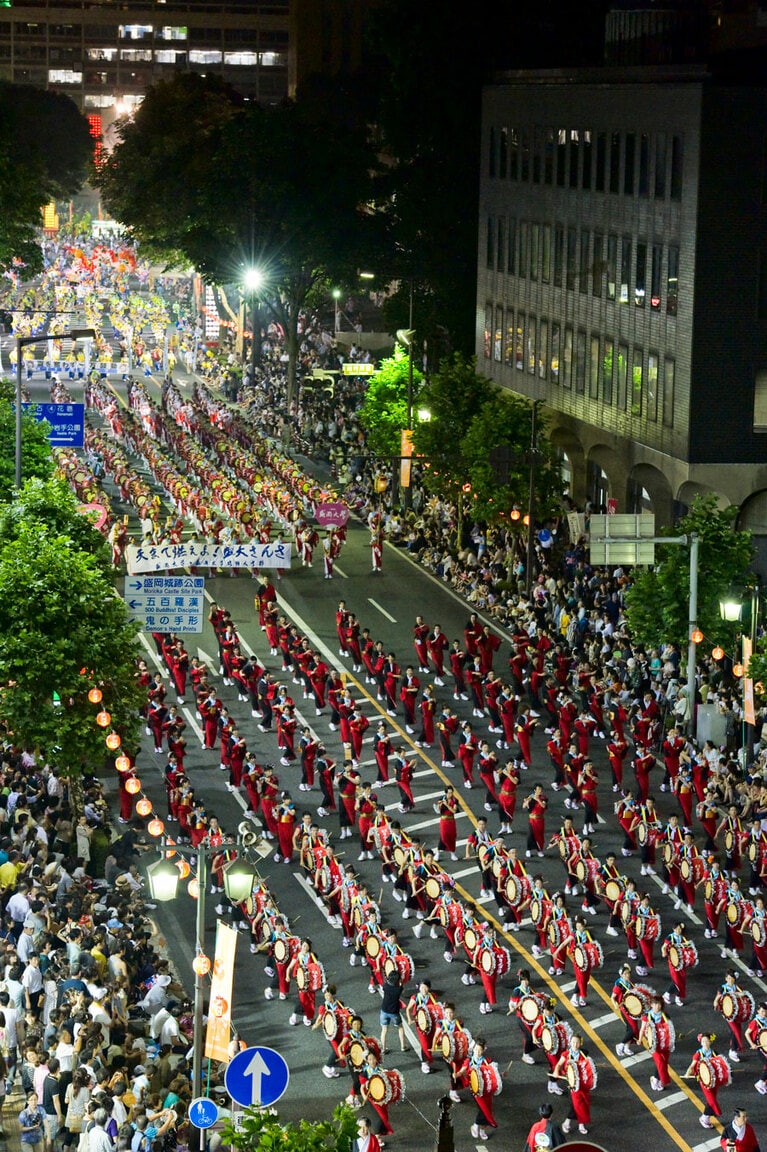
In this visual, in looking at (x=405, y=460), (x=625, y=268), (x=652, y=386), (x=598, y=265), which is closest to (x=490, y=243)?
(x=405, y=460)

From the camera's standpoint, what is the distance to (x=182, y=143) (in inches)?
3861

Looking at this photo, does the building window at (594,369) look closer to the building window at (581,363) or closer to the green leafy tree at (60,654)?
the building window at (581,363)

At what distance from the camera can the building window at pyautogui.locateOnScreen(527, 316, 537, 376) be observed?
65.6 m

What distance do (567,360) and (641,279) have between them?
252 inches

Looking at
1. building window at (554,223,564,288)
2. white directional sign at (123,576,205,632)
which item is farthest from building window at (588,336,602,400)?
white directional sign at (123,576,205,632)

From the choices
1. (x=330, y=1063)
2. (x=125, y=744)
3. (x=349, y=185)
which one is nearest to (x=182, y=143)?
(x=349, y=185)

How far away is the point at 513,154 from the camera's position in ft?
223

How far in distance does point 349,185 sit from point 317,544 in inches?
1022

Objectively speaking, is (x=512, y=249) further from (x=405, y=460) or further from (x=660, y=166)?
(x=660, y=166)

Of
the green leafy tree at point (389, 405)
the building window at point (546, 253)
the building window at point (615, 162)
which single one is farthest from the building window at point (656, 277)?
the green leafy tree at point (389, 405)

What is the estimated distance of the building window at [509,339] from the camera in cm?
6806

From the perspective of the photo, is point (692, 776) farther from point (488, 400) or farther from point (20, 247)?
point (20, 247)

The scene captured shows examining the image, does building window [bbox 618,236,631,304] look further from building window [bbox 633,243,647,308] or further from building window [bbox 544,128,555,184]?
building window [bbox 544,128,555,184]

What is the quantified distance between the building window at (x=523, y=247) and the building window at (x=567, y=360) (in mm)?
5052
